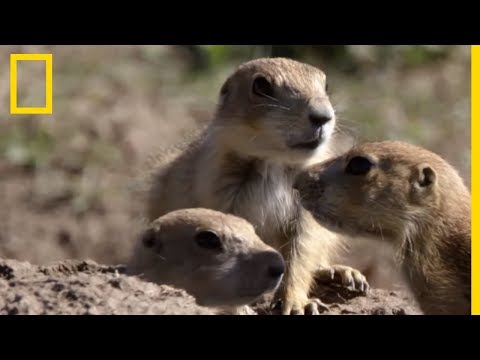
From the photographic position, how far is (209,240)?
7020mm

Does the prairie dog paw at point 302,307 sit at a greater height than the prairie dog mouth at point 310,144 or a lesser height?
lesser

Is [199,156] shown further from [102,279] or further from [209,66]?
[209,66]

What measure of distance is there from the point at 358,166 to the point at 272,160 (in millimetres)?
1028

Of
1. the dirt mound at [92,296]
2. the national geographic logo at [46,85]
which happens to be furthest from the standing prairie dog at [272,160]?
the national geographic logo at [46,85]

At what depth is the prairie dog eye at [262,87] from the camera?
7992 millimetres

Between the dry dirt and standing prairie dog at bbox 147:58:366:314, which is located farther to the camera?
the dry dirt

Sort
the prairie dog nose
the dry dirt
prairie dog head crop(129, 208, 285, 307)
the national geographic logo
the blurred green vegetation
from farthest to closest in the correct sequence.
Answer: the blurred green vegetation → the national geographic logo → the dry dirt → the prairie dog nose → prairie dog head crop(129, 208, 285, 307)

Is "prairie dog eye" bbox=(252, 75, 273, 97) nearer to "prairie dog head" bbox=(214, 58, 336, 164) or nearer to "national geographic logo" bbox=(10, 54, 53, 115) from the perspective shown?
"prairie dog head" bbox=(214, 58, 336, 164)

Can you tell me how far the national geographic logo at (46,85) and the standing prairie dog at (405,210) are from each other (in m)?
5.15

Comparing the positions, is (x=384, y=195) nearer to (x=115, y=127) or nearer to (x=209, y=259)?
(x=209, y=259)

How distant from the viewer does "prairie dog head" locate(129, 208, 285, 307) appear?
22.4ft

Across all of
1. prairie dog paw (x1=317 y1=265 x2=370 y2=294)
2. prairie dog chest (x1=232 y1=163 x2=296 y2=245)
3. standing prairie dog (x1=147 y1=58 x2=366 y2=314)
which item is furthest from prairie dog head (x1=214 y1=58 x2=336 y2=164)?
prairie dog paw (x1=317 y1=265 x2=370 y2=294)

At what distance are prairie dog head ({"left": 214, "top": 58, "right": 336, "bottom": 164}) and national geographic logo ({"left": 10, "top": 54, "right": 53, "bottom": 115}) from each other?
3742 millimetres

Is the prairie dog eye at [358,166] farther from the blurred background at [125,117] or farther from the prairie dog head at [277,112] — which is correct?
the blurred background at [125,117]
